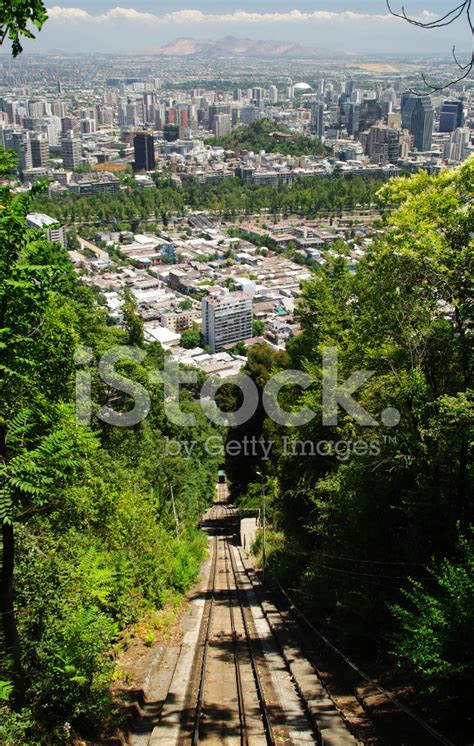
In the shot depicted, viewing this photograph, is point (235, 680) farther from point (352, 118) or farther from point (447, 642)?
point (352, 118)

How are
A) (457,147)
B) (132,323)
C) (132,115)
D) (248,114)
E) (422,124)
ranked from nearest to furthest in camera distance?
(132,323) < (457,147) < (422,124) < (248,114) < (132,115)

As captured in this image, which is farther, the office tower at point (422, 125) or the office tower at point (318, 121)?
the office tower at point (318, 121)

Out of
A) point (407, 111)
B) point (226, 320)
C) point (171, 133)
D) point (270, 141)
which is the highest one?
point (407, 111)

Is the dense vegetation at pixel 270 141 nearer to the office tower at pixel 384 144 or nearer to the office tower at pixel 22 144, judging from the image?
the office tower at pixel 384 144

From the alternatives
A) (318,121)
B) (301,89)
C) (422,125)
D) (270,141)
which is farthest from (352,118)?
(301,89)

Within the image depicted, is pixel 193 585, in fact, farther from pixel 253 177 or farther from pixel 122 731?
pixel 253 177

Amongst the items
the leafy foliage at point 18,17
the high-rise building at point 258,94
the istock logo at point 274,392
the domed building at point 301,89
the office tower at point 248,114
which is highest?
the domed building at point 301,89

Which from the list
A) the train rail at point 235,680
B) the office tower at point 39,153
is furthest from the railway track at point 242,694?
the office tower at point 39,153
